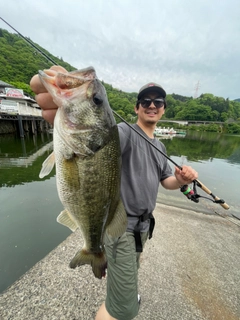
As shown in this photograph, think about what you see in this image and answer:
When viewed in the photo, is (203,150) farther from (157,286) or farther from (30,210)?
(157,286)

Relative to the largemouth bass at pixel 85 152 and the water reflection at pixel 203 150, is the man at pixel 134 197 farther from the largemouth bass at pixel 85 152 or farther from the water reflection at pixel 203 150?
the water reflection at pixel 203 150

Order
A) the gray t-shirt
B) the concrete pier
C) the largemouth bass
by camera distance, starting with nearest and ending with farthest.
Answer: the largemouth bass, the gray t-shirt, the concrete pier

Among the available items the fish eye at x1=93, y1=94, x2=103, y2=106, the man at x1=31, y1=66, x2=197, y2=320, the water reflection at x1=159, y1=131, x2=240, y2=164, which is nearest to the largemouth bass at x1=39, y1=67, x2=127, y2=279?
the fish eye at x1=93, y1=94, x2=103, y2=106

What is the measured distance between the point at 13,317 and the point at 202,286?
9.24 feet

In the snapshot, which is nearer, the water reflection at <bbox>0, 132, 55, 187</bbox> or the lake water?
the lake water

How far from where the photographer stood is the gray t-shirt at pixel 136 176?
2.11m

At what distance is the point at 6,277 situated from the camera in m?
3.69

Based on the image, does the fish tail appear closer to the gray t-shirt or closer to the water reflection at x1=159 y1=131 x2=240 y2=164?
the gray t-shirt

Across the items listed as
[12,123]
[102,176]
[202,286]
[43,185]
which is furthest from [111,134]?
[12,123]

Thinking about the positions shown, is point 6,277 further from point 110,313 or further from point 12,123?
point 12,123

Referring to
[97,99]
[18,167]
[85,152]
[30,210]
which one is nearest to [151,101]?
[97,99]

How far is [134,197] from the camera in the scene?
6.94ft

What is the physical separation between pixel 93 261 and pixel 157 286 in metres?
1.83

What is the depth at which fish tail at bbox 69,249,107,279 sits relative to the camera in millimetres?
1645
